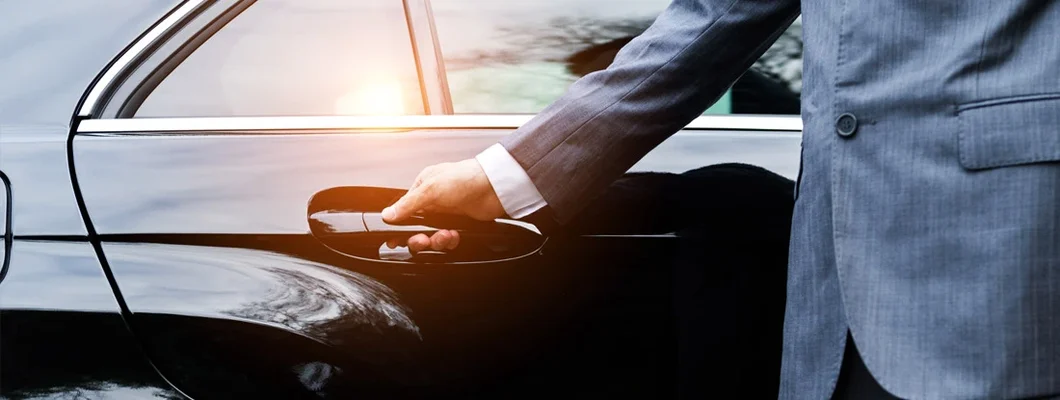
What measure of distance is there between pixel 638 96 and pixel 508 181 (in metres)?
0.19

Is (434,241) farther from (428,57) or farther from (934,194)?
(934,194)

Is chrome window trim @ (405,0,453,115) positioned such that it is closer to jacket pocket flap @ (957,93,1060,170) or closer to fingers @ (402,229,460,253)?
fingers @ (402,229,460,253)

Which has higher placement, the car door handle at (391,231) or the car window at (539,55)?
the car window at (539,55)

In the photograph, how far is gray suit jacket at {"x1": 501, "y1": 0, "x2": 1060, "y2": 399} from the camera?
84cm

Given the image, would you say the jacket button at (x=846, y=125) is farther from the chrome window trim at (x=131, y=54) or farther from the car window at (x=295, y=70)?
the chrome window trim at (x=131, y=54)

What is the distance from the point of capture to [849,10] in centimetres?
91

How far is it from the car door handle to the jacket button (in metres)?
0.45

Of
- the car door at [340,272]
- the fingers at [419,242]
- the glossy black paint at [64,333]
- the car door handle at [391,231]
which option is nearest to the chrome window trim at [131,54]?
the car door at [340,272]

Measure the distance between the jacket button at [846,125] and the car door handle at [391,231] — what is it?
45 cm

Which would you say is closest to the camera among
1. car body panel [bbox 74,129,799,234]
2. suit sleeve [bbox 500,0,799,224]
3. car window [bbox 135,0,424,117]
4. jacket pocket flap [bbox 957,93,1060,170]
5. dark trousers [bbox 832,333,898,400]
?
jacket pocket flap [bbox 957,93,1060,170]

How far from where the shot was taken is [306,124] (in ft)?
4.33

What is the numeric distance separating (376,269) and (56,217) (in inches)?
16.6

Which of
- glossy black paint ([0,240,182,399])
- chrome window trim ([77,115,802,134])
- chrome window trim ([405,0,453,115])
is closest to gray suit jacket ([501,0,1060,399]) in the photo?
chrome window trim ([77,115,802,134])

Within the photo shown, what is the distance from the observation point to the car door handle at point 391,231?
1.24 meters
